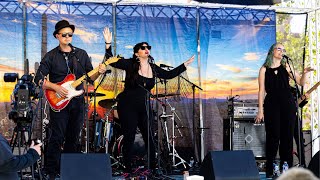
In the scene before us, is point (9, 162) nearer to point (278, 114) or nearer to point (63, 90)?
point (63, 90)

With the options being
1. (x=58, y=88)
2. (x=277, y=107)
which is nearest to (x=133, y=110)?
(x=58, y=88)

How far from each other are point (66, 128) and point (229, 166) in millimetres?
2807

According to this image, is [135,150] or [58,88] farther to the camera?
[135,150]

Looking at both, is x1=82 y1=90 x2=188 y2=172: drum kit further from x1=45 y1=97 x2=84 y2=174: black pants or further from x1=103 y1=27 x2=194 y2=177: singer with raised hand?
x1=45 y1=97 x2=84 y2=174: black pants

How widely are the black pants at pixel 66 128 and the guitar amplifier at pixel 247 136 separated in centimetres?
304

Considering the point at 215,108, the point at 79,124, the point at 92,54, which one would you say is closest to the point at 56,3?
the point at 92,54

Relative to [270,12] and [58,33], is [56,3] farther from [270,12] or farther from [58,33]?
[270,12]

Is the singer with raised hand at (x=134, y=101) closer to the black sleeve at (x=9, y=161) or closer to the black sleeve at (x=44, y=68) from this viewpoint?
the black sleeve at (x=44, y=68)

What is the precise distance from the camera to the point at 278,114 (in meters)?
8.84

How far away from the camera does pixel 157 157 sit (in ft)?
29.3

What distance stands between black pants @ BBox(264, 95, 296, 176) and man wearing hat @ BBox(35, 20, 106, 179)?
2.52 metres

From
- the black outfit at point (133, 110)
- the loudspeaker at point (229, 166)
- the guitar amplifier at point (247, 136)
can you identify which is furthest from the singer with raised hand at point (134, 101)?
the loudspeaker at point (229, 166)

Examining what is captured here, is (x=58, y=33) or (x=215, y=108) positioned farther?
(x=215, y=108)

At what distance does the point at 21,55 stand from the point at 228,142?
3.72 m
